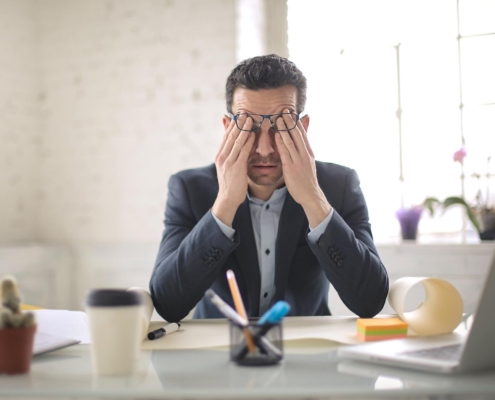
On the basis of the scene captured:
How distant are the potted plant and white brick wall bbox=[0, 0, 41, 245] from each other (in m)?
2.12

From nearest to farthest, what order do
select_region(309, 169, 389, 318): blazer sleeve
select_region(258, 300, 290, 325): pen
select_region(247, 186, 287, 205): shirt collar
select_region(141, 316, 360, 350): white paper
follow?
select_region(258, 300, 290, 325): pen < select_region(141, 316, 360, 350): white paper < select_region(309, 169, 389, 318): blazer sleeve < select_region(247, 186, 287, 205): shirt collar

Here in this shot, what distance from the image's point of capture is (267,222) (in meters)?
1.80

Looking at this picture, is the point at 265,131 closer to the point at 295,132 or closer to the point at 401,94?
the point at 295,132

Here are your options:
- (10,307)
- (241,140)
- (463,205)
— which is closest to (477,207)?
(463,205)

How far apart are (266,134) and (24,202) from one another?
194 centimetres

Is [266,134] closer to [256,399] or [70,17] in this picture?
[256,399]

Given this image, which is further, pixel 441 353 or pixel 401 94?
pixel 401 94

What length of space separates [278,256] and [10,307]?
987mm

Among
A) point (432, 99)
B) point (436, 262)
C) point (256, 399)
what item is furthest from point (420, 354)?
point (432, 99)

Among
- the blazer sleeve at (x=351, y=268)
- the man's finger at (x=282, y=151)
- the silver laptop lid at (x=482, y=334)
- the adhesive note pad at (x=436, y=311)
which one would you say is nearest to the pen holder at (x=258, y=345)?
the silver laptop lid at (x=482, y=334)

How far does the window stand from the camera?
276cm

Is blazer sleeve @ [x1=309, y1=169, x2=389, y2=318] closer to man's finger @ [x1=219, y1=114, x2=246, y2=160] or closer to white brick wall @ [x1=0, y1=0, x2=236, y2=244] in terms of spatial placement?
man's finger @ [x1=219, y1=114, x2=246, y2=160]

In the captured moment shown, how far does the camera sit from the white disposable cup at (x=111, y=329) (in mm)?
778

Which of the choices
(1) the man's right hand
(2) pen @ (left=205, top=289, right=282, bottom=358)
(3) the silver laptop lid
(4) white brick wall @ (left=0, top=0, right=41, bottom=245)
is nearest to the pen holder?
(2) pen @ (left=205, top=289, right=282, bottom=358)
